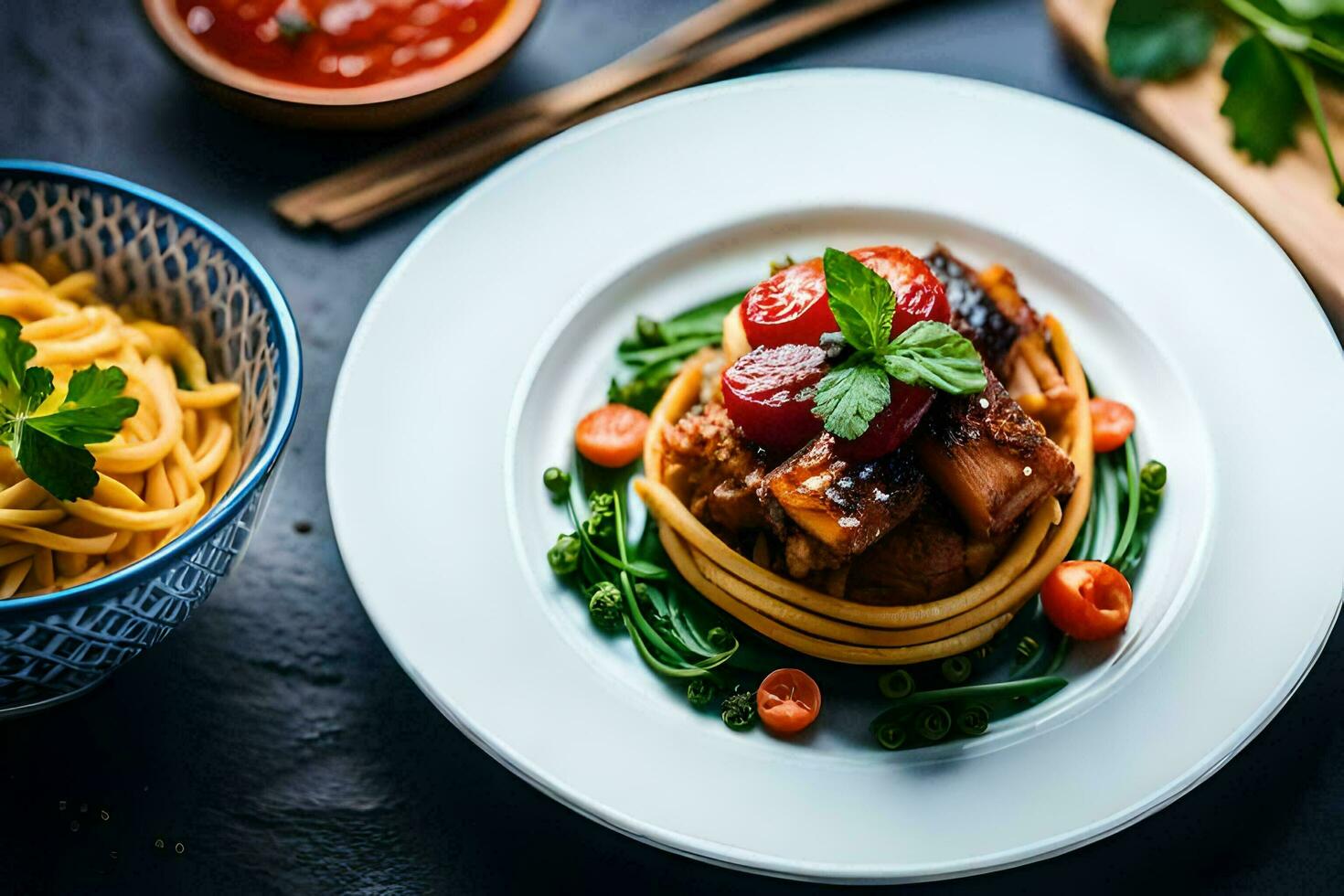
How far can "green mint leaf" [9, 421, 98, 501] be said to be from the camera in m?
3.81

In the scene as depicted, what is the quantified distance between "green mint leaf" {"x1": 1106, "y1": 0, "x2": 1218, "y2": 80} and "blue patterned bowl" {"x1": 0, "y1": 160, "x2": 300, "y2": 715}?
397 cm

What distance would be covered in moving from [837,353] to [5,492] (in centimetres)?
270

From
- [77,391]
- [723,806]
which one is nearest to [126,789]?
[77,391]

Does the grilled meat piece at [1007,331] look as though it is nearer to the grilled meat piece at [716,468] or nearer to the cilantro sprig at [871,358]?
the cilantro sprig at [871,358]

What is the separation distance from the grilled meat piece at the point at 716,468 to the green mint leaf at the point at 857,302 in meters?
0.65

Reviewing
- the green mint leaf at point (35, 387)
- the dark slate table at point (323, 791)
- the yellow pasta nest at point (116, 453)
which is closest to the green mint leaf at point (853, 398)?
the dark slate table at point (323, 791)

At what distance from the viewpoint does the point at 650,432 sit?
4836 millimetres

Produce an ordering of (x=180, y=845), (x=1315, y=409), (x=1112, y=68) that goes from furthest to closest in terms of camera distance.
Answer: (x=1112, y=68), (x=1315, y=409), (x=180, y=845)

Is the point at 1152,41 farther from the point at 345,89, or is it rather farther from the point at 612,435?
the point at 345,89

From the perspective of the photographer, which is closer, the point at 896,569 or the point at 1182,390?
the point at 896,569

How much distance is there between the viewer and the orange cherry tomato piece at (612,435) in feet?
15.8

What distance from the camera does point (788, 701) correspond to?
4.18 meters

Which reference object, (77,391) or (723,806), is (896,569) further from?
(77,391)

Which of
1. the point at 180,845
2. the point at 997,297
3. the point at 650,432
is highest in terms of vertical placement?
the point at 997,297
